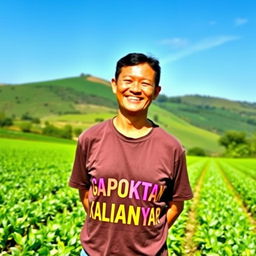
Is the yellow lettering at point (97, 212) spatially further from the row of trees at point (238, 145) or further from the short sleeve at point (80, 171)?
the row of trees at point (238, 145)

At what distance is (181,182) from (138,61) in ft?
3.22

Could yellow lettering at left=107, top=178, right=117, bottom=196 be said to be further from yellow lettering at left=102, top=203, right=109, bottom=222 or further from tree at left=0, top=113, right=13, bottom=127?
tree at left=0, top=113, right=13, bottom=127

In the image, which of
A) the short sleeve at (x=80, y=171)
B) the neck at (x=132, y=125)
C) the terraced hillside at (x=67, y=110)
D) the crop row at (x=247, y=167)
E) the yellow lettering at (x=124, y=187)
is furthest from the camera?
the terraced hillside at (x=67, y=110)

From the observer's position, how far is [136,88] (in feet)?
9.05

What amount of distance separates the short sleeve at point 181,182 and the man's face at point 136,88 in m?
0.47

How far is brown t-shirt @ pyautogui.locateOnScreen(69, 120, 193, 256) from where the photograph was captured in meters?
2.62

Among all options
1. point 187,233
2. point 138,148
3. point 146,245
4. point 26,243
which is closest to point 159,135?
point 138,148

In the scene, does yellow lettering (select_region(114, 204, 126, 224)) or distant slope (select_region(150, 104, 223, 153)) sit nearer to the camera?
yellow lettering (select_region(114, 204, 126, 224))

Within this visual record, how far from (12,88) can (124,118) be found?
630 feet

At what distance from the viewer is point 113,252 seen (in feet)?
8.68

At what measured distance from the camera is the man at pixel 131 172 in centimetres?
263

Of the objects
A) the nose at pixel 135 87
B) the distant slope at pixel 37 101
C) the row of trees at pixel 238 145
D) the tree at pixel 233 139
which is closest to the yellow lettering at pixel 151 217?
the nose at pixel 135 87

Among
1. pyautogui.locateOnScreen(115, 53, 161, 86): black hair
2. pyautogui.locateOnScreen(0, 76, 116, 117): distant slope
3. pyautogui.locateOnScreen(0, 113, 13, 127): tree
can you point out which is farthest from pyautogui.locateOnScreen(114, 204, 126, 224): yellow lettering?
pyautogui.locateOnScreen(0, 76, 116, 117): distant slope

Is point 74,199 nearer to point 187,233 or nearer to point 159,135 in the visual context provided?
point 187,233
